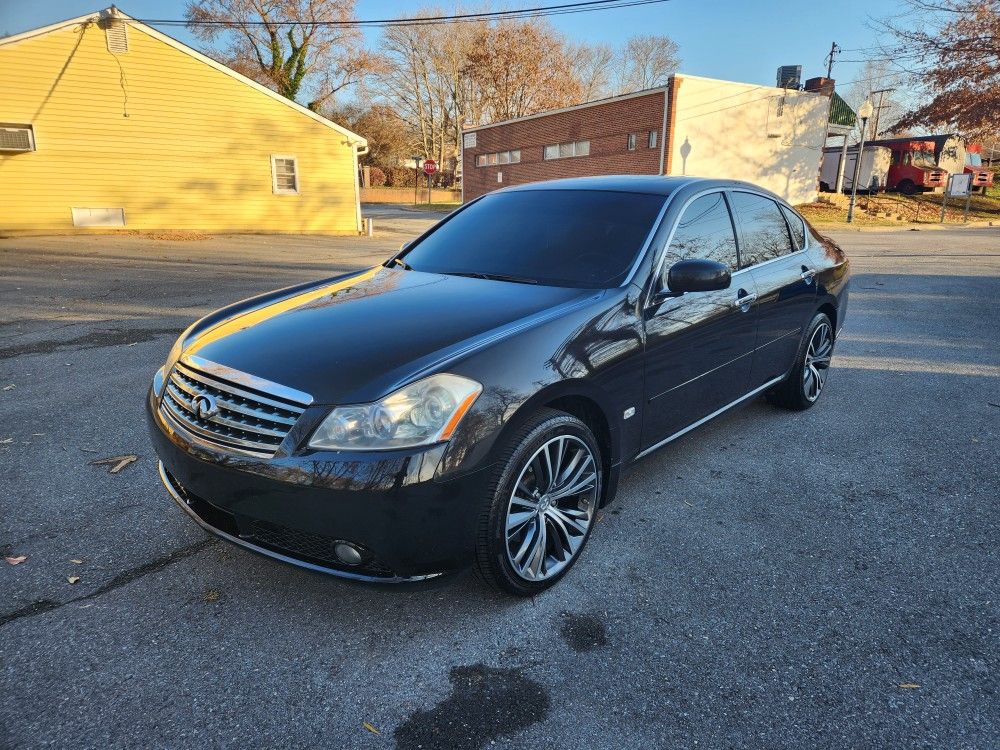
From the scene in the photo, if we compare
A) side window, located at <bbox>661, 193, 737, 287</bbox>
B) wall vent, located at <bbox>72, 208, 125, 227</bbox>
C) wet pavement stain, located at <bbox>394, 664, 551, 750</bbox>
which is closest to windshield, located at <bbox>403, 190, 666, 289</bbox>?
side window, located at <bbox>661, 193, 737, 287</bbox>

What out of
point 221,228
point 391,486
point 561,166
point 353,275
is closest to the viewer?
point 391,486

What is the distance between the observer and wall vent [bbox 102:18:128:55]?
1697cm

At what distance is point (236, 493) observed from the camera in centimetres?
230

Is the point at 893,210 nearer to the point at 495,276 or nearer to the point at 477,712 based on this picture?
the point at 495,276

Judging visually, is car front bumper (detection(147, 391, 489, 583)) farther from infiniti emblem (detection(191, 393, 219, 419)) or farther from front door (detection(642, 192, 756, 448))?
front door (detection(642, 192, 756, 448))

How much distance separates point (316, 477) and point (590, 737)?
1.17 m

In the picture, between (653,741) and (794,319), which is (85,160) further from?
(653,741)

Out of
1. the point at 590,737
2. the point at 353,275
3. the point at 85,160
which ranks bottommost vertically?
the point at 590,737

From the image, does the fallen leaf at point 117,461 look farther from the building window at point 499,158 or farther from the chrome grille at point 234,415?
the building window at point 499,158

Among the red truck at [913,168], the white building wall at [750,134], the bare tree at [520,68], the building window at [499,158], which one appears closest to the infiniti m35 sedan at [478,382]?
the white building wall at [750,134]

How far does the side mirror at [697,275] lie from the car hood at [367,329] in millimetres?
434

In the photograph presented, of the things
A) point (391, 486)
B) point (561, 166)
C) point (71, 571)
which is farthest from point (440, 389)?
point (561, 166)

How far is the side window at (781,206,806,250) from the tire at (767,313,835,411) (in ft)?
1.76

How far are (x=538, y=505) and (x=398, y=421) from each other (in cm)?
73
